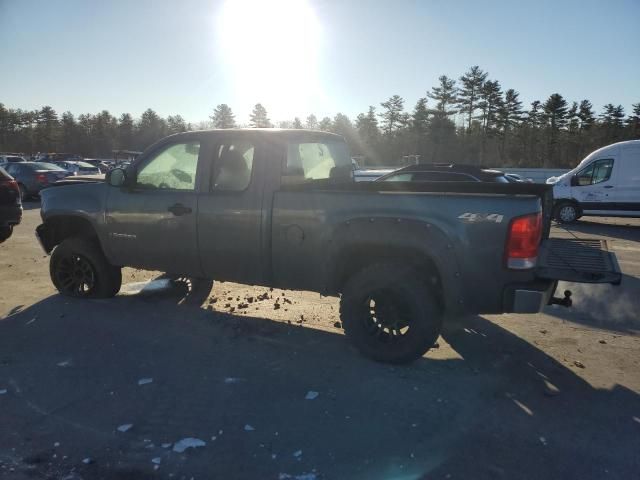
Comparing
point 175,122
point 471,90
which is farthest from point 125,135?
point 471,90

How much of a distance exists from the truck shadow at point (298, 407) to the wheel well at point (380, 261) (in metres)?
0.72

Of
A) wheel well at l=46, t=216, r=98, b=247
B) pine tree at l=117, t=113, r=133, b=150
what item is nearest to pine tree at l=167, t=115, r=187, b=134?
pine tree at l=117, t=113, r=133, b=150

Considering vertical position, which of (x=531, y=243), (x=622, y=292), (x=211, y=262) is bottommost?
(x=622, y=292)

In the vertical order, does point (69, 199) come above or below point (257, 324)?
above

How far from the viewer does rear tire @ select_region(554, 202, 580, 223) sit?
14844 mm

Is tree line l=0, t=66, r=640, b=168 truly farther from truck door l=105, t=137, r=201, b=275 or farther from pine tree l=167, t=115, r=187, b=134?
truck door l=105, t=137, r=201, b=275

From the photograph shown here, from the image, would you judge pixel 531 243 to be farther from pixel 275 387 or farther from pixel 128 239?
pixel 128 239

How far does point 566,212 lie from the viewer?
15.0m

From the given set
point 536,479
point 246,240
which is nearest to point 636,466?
point 536,479

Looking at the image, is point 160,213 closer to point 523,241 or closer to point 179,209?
point 179,209

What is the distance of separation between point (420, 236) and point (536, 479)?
1792 mm

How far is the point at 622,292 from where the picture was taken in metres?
6.56

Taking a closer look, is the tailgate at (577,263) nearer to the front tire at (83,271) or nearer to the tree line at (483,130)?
the front tire at (83,271)

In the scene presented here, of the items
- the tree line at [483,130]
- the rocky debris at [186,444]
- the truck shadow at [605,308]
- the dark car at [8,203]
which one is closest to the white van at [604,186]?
the truck shadow at [605,308]
